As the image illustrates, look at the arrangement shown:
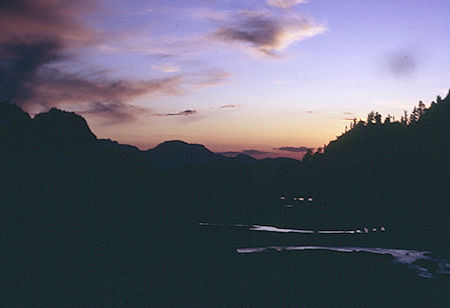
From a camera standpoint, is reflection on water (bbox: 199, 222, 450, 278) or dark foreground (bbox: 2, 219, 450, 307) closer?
dark foreground (bbox: 2, 219, 450, 307)

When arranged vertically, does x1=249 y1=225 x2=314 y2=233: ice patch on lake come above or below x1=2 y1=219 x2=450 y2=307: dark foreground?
below

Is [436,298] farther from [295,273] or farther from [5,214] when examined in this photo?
[5,214]

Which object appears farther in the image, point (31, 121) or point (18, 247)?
point (31, 121)

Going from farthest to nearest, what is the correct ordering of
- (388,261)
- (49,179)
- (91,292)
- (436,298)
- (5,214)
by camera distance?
(388,261) < (49,179) < (436,298) < (5,214) < (91,292)

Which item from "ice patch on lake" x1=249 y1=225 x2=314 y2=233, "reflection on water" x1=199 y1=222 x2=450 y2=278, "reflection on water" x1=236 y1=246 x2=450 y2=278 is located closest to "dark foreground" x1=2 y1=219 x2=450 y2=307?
"reflection on water" x1=199 y1=222 x2=450 y2=278

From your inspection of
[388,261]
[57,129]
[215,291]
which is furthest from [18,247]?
[388,261]

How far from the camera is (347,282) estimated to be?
3288 centimetres

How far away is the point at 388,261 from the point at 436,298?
12.3 metres

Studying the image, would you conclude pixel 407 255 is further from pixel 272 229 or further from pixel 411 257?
pixel 272 229

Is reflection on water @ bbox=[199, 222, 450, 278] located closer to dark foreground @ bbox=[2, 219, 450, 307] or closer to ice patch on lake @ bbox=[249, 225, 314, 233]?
dark foreground @ bbox=[2, 219, 450, 307]

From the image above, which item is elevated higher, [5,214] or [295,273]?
[5,214]

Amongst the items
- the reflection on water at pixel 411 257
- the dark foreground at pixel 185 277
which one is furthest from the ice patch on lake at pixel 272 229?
the dark foreground at pixel 185 277

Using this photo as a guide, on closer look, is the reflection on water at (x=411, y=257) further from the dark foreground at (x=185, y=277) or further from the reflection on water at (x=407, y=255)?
the dark foreground at (x=185, y=277)

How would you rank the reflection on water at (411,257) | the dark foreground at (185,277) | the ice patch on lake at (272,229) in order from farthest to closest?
the ice patch on lake at (272,229), the reflection on water at (411,257), the dark foreground at (185,277)
